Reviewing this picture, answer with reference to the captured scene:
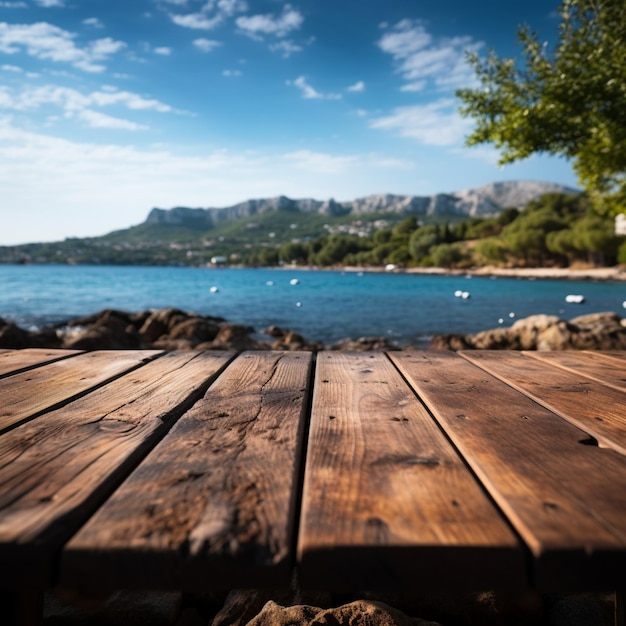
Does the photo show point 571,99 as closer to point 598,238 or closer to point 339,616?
point 339,616

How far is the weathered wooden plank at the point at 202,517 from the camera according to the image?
2.23ft

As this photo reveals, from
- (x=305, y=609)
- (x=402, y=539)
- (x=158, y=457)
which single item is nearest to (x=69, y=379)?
(x=158, y=457)

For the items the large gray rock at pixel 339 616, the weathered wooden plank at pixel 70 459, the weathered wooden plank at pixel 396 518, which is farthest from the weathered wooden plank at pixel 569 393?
the weathered wooden plank at pixel 70 459

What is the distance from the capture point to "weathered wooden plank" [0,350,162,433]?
4.66 ft

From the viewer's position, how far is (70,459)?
3.32ft

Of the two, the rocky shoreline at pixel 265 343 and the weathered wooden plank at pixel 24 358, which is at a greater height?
the weathered wooden plank at pixel 24 358

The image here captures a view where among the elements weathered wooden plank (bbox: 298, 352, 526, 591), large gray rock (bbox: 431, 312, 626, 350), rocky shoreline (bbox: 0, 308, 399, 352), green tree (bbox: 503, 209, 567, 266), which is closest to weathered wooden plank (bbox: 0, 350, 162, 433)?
weathered wooden plank (bbox: 298, 352, 526, 591)

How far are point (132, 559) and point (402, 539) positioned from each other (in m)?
0.39

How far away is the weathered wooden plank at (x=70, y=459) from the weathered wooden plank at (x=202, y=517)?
41mm

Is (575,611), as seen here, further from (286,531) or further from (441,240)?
(441,240)

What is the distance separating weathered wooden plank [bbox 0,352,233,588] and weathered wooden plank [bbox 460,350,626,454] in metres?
1.10

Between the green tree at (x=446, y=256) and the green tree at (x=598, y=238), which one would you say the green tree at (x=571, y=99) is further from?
the green tree at (x=446, y=256)

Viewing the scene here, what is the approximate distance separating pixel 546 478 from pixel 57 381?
65.8 inches

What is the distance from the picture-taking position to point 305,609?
1.65m
